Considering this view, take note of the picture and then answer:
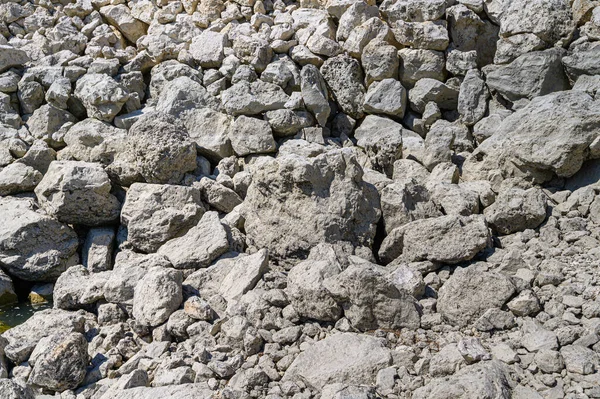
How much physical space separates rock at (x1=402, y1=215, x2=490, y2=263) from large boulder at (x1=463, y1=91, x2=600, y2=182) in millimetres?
1440

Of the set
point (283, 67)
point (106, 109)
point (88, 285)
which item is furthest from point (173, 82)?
point (88, 285)

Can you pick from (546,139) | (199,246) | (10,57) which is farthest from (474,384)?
(10,57)

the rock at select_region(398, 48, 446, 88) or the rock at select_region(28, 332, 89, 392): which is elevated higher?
the rock at select_region(398, 48, 446, 88)

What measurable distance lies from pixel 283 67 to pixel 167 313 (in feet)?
17.1

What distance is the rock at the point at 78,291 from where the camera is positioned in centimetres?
608

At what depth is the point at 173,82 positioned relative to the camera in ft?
31.4

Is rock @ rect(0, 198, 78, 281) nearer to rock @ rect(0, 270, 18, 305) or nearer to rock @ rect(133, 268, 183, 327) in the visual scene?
rock @ rect(0, 270, 18, 305)

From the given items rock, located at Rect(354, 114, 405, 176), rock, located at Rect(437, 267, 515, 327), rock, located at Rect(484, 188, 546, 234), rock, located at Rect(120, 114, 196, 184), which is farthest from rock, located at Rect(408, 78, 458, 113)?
rock, located at Rect(437, 267, 515, 327)

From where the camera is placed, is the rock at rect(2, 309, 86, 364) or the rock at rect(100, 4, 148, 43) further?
the rock at rect(100, 4, 148, 43)

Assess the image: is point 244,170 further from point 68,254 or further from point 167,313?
point 167,313

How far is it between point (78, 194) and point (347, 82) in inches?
180

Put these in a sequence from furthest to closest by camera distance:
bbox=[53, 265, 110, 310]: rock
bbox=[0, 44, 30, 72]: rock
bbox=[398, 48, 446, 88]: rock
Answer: bbox=[0, 44, 30, 72]: rock → bbox=[398, 48, 446, 88]: rock → bbox=[53, 265, 110, 310]: rock

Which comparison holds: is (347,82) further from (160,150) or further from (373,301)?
(373,301)

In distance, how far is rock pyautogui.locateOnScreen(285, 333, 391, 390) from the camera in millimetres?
4383
